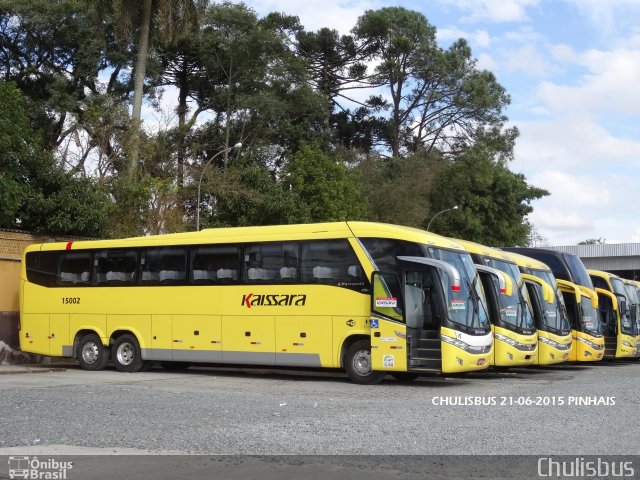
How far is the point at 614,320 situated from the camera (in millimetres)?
28547

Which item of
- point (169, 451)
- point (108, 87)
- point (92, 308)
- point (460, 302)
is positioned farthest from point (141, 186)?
point (169, 451)

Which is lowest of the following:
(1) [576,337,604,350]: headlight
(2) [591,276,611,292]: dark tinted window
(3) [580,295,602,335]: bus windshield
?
(1) [576,337,604,350]: headlight

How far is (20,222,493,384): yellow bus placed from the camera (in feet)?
56.8

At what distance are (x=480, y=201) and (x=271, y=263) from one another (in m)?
39.2

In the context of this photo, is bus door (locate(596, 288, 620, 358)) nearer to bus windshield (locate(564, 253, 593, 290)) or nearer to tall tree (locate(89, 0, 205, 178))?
bus windshield (locate(564, 253, 593, 290))

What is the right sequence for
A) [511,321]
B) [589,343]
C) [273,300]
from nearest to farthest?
[273,300], [511,321], [589,343]

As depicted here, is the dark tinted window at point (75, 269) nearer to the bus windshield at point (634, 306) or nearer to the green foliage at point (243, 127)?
the green foliage at point (243, 127)

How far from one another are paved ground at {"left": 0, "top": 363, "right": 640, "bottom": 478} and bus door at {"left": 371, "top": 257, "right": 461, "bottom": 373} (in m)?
0.69

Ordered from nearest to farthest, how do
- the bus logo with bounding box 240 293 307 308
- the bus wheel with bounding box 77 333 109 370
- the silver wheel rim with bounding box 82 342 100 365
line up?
the bus logo with bounding box 240 293 307 308
the bus wheel with bounding box 77 333 109 370
the silver wheel rim with bounding box 82 342 100 365

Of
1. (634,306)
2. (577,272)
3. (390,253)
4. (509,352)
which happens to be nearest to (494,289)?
(509,352)

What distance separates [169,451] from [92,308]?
45.7 feet

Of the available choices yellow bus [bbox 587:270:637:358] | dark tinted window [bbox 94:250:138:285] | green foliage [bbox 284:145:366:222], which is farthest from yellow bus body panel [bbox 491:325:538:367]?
green foliage [bbox 284:145:366:222]

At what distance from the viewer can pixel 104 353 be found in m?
22.0

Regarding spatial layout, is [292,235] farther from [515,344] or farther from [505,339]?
[515,344]
